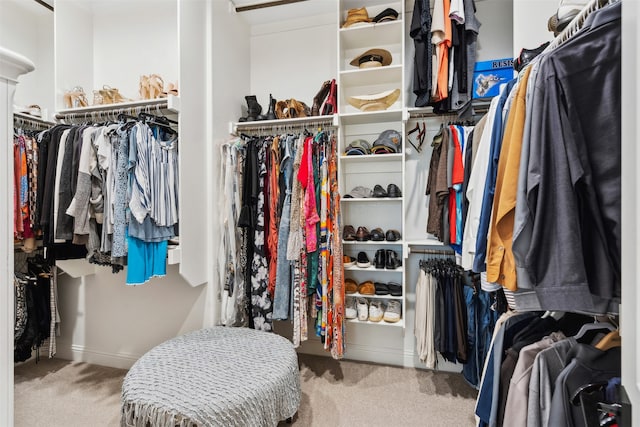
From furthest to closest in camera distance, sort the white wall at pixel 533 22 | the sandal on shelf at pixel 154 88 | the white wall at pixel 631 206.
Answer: the sandal on shelf at pixel 154 88
the white wall at pixel 533 22
the white wall at pixel 631 206

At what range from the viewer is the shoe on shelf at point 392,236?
7.45 feet

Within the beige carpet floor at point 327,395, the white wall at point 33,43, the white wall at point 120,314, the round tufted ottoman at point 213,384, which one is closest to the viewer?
the round tufted ottoman at point 213,384

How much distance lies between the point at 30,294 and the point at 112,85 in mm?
1665

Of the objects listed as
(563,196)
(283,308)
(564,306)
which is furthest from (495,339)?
(283,308)

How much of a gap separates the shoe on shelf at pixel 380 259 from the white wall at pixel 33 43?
273cm

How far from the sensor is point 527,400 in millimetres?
886

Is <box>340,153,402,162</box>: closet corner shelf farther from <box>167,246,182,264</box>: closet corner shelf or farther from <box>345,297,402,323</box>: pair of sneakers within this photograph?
<box>167,246,182,264</box>: closet corner shelf

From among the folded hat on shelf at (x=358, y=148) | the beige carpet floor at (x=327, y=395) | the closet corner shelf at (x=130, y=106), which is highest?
the closet corner shelf at (x=130, y=106)

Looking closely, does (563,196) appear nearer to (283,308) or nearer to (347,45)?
(283,308)

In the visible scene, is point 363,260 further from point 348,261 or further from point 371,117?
point 371,117

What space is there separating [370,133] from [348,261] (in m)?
0.98

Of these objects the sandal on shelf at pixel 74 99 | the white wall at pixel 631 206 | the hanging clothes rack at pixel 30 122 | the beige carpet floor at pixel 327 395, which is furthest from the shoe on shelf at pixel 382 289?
the hanging clothes rack at pixel 30 122

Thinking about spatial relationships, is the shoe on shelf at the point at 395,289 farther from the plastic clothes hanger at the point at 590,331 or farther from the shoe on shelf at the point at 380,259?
the plastic clothes hanger at the point at 590,331

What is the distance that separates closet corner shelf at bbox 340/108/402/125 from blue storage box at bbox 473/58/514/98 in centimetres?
50
